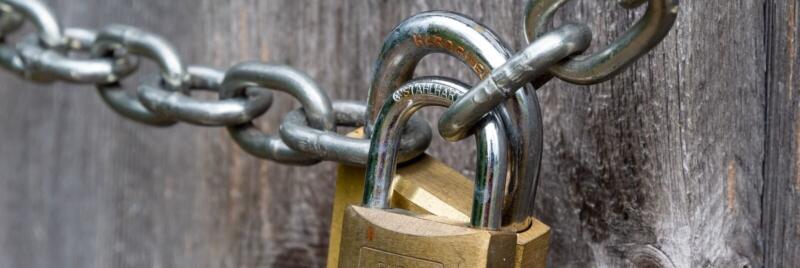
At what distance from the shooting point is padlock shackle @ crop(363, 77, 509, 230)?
0.58 meters

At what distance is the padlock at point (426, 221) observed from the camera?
1.85 feet

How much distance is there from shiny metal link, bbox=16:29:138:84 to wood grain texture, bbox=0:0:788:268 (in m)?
0.17

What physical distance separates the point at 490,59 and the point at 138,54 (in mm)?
395

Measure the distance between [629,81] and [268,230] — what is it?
1.60 feet

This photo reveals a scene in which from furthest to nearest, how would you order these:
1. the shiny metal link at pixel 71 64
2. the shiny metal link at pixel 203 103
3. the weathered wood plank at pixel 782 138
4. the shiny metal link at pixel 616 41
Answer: the shiny metal link at pixel 71 64 → the shiny metal link at pixel 203 103 → the weathered wood plank at pixel 782 138 → the shiny metal link at pixel 616 41

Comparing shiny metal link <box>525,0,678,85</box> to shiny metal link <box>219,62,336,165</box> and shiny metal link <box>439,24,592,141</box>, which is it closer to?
shiny metal link <box>439,24,592,141</box>

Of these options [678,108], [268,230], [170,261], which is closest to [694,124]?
[678,108]

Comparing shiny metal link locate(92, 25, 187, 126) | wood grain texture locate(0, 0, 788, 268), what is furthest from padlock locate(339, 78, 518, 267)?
shiny metal link locate(92, 25, 187, 126)

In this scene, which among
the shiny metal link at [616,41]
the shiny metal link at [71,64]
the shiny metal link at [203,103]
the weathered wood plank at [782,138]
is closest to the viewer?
the shiny metal link at [616,41]

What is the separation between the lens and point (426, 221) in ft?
1.93

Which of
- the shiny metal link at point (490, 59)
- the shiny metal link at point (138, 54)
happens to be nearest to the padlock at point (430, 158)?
the shiny metal link at point (490, 59)

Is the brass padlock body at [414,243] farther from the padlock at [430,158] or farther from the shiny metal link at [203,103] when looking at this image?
the shiny metal link at [203,103]

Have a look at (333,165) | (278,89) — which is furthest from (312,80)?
(333,165)

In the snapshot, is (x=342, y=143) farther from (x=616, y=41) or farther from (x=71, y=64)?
(x=71, y=64)
